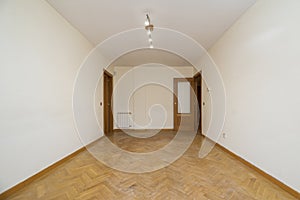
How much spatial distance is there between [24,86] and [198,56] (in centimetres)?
434

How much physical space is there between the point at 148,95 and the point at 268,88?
4.56m

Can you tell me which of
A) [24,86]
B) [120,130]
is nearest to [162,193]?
[24,86]

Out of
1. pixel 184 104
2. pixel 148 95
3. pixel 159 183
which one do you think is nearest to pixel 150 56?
pixel 148 95

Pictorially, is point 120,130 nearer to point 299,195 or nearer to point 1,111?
point 1,111

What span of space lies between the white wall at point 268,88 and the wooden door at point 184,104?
314 centimetres

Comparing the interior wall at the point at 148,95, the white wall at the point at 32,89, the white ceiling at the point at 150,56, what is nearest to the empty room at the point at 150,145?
the white wall at the point at 32,89

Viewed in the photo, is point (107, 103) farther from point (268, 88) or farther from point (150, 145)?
point (268, 88)

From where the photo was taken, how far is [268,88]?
215cm

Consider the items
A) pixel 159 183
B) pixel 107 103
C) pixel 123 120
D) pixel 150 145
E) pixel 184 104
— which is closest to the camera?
pixel 159 183

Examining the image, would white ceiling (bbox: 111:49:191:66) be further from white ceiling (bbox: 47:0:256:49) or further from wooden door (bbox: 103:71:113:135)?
white ceiling (bbox: 47:0:256:49)

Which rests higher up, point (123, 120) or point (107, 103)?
point (107, 103)

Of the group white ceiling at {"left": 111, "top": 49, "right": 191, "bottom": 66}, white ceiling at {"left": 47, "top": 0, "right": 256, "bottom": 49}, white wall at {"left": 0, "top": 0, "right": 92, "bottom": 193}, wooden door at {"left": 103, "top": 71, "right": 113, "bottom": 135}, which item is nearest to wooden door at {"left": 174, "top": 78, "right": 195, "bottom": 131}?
white ceiling at {"left": 111, "top": 49, "right": 191, "bottom": 66}

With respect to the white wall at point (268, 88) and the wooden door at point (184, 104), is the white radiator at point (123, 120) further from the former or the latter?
the white wall at point (268, 88)

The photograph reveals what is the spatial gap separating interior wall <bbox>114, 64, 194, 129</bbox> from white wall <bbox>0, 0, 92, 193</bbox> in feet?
10.7
